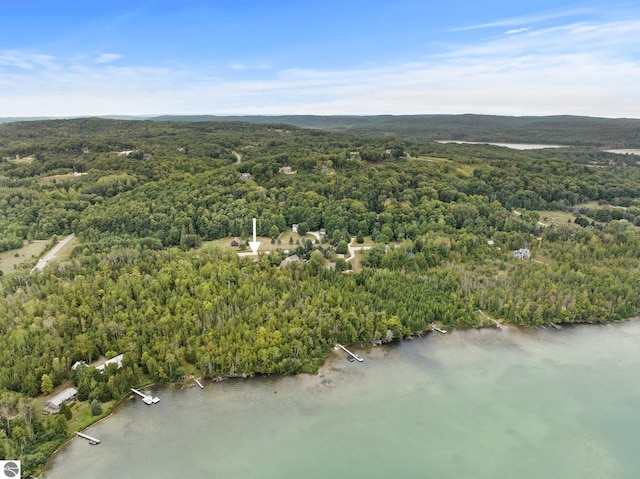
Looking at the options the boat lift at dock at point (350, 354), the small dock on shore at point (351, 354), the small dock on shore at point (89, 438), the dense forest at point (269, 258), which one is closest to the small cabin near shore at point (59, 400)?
the dense forest at point (269, 258)

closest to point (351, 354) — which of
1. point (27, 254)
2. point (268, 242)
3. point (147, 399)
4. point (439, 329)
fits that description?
point (439, 329)

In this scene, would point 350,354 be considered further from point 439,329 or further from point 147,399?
point 147,399

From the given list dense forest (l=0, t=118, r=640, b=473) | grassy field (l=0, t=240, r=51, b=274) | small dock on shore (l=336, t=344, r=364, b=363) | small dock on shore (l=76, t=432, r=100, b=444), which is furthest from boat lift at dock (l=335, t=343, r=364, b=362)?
grassy field (l=0, t=240, r=51, b=274)

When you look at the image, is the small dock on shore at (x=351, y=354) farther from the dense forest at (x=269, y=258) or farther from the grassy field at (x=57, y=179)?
the grassy field at (x=57, y=179)

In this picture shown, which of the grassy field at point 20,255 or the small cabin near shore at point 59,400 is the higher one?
the grassy field at point 20,255

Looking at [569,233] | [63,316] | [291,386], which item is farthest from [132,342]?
[569,233]

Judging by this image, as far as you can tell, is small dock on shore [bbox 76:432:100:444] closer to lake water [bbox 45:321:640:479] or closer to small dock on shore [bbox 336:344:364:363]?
lake water [bbox 45:321:640:479]
